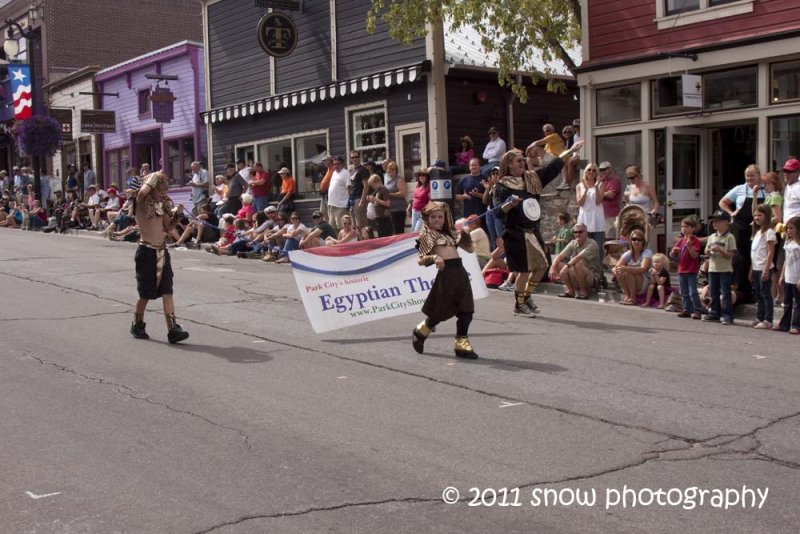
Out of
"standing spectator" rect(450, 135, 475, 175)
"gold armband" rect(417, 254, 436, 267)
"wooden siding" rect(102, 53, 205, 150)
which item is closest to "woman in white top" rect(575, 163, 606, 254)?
"standing spectator" rect(450, 135, 475, 175)

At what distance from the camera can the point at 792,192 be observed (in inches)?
472

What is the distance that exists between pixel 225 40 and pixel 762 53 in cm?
1720

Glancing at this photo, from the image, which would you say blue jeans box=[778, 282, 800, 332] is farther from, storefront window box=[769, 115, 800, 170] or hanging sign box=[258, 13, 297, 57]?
hanging sign box=[258, 13, 297, 57]

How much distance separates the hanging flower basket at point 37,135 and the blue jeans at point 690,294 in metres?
28.6

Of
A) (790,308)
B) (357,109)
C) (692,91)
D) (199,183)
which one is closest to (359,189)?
(357,109)

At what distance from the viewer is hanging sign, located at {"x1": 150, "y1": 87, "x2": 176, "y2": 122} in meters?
30.3

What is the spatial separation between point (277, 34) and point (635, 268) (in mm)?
14035

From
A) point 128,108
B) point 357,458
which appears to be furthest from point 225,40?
point 357,458

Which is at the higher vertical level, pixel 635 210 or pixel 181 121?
pixel 181 121

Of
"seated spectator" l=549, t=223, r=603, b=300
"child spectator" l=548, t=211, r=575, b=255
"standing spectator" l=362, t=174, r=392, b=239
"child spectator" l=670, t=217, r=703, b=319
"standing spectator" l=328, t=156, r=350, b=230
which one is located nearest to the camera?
"child spectator" l=670, t=217, r=703, b=319

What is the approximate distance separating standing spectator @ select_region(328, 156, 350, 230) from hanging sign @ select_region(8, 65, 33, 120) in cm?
2016

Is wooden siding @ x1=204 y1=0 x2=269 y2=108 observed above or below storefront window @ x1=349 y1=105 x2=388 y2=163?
above

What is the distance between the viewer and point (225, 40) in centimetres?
2783

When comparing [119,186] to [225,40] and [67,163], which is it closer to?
[67,163]
